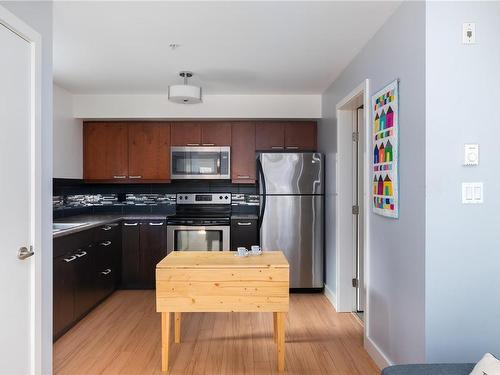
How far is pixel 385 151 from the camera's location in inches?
93.1

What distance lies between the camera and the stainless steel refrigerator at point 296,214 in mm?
4195

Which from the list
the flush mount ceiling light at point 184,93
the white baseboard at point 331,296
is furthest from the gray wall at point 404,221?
the flush mount ceiling light at point 184,93

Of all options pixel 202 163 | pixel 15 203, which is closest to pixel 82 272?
pixel 15 203

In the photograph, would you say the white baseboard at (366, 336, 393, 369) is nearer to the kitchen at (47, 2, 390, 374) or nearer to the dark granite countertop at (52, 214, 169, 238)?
the kitchen at (47, 2, 390, 374)

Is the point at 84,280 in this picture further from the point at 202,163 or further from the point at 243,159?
the point at 243,159

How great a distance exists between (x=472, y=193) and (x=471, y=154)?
206 mm

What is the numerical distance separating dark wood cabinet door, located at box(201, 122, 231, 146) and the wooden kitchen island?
7.87ft

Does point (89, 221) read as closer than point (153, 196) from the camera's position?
Yes

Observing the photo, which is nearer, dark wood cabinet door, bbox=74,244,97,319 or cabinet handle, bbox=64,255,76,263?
cabinet handle, bbox=64,255,76,263

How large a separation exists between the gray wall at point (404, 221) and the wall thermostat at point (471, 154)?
0.21 m

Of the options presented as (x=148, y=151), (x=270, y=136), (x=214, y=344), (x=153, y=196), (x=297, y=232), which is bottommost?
(x=214, y=344)

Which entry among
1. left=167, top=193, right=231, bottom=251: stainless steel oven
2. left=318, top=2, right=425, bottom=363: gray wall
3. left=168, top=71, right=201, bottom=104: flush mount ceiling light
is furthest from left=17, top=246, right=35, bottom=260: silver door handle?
left=167, top=193, right=231, bottom=251: stainless steel oven

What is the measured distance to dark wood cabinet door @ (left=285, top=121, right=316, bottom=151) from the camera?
180 inches

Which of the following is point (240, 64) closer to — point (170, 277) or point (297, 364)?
point (170, 277)
